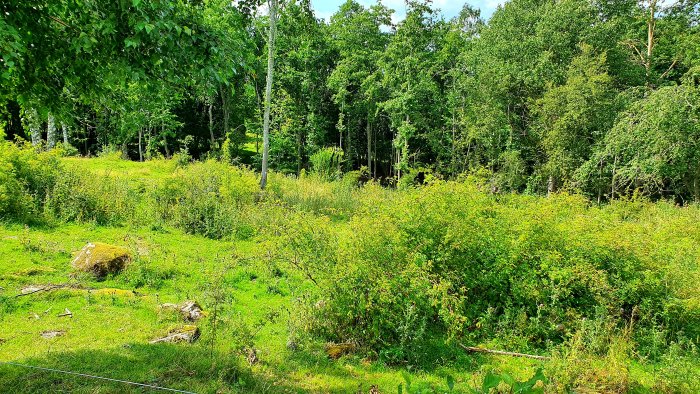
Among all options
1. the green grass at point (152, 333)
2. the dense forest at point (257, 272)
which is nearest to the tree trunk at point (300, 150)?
the dense forest at point (257, 272)

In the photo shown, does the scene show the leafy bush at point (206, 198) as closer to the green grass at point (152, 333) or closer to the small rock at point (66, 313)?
the green grass at point (152, 333)

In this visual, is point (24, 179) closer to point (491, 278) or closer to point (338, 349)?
point (338, 349)

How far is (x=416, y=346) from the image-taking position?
4.75 metres

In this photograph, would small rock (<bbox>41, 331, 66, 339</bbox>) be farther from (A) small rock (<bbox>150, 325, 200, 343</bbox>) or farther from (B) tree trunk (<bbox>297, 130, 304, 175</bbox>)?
(B) tree trunk (<bbox>297, 130, 304, 175</bbox>)

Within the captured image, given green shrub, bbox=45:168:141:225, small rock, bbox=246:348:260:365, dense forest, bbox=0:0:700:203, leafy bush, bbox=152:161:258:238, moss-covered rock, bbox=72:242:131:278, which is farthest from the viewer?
dense forest, bbox=0:0:700:203

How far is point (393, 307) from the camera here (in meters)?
4.76

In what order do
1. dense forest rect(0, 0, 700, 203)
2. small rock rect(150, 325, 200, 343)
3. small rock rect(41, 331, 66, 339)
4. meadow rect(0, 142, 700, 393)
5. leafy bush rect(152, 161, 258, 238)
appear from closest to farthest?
meadow rect(0, 142, 700, 393) < small rock rect(41, 331, 66, 339) < small rock rect(150, 325, 200, 343) < leafy bush rect(152, 161, 258, 238) < dense forest rect(0, 0, 700, 203)

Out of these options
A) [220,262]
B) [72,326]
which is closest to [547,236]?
[220,262]

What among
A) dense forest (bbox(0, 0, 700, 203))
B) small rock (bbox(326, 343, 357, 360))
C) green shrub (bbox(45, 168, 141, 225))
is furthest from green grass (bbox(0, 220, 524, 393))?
dense forest (bbox(0, 0, 700, 203))

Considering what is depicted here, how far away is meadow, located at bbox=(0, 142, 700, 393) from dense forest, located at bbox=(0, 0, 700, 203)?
2534mm

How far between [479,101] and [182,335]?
24116 mm

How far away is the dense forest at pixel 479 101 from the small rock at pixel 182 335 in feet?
8.44

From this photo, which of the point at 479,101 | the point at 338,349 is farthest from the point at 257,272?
the point at 479,101

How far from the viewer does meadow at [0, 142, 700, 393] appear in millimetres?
Answer: 4098
